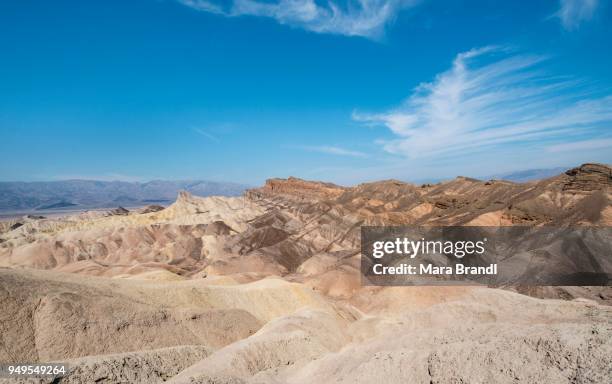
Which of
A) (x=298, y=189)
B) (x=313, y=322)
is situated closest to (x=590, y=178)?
(x=313, y=322)

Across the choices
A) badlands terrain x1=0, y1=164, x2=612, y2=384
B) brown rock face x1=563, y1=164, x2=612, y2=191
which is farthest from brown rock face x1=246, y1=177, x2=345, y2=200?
brown rock face x1=563, y1=164, x2=612, y2=191

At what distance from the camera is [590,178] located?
1209 inches

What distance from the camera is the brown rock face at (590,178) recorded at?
1171 inches

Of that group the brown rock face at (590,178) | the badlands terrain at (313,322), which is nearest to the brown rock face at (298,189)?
the badlands terrain at (313,322)

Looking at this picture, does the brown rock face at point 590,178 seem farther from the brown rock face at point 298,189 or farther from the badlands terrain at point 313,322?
the brown rock face at point 298,189

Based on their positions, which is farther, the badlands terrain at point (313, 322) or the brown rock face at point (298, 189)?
the brown rock face at point (298, 189)

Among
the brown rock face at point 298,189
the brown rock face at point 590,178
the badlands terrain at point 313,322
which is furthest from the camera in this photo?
the brown rock face at point 298,189

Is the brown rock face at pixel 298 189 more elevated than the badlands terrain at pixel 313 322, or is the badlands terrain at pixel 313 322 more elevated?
the brown rock face at pixel 298 189

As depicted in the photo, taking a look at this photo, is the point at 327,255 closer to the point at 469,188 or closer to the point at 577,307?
the point at 577,307

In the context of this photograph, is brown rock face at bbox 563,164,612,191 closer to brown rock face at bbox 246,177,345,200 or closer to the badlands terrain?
the badlands terrain

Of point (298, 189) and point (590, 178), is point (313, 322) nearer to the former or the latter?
point (590, 178)

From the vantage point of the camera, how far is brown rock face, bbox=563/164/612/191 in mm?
29750

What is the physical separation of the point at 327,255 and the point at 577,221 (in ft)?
52.4

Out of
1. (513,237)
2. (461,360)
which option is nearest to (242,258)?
(513,237)
